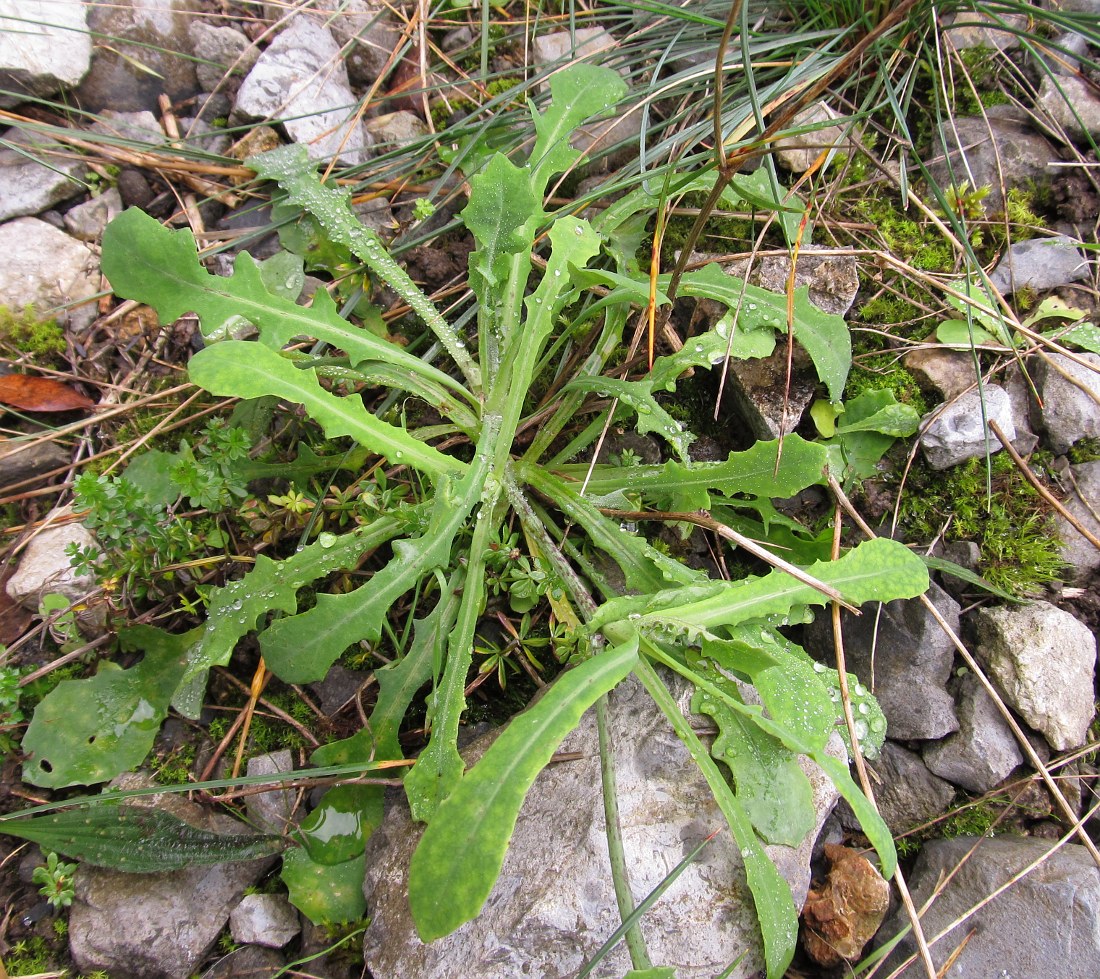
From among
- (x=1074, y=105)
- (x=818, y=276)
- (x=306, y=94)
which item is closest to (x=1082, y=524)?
(x=818, y=276)

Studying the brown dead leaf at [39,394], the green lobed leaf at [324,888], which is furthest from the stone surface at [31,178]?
the green lobed leaf at [324,888]

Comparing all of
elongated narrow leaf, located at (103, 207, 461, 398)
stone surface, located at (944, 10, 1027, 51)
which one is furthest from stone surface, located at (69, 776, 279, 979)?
stone surface, located at (944, 10, 1027, 51)

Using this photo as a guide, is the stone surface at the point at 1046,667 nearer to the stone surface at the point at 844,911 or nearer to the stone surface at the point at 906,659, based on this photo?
the stone surface at the point at 906,659

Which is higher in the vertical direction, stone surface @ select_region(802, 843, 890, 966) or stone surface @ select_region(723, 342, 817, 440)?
stone surface @ select_region(723, 342, 817, 440)

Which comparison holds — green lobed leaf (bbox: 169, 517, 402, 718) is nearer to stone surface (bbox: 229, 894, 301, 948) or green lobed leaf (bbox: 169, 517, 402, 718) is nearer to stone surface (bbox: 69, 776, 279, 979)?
stone surface (bbox: 69, 776, 279, 979)

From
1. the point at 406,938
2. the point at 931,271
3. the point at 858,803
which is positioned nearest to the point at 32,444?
the point at 406,938

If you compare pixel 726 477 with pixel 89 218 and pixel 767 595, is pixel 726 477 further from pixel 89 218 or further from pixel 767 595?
pixel 89 218
